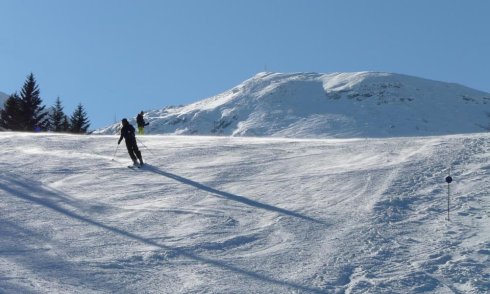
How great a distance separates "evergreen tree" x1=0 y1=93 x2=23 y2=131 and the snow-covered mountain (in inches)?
1601

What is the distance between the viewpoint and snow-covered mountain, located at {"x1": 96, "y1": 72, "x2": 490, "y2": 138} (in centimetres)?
10919

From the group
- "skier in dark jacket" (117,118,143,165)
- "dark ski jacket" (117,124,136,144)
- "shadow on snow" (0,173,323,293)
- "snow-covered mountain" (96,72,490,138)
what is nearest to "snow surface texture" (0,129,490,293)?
"shadow on snow" (0,173,323,293)

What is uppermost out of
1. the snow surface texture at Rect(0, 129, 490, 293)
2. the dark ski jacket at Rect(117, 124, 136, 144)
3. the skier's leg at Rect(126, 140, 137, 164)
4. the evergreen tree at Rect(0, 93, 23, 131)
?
the evergreen tree at Rect(0, 93, 23, 131)

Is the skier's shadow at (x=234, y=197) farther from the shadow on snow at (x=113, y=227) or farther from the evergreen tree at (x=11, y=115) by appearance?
the evergreen tree at (x=11, y=115)

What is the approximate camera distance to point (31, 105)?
2702 inches

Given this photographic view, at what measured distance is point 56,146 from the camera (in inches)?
971

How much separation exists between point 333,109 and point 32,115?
58.7 meters

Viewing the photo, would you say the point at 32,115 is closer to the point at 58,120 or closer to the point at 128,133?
the point at 58,120

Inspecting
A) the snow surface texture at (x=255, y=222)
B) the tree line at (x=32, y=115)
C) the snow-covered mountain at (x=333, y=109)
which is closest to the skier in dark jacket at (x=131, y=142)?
the snow surface texture at (x=255, y=222)

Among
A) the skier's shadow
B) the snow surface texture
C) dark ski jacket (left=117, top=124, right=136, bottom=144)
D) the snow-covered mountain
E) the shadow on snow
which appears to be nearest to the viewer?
the snow surface texture

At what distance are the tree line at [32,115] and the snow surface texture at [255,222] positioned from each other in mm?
46579

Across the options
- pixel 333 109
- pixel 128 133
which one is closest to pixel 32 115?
pixel 128 133

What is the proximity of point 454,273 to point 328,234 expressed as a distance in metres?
2.55

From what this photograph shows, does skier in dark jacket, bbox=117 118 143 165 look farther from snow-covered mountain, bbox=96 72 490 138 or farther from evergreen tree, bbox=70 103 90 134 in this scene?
snow-covered mountain, bbox=96 72 490 138
